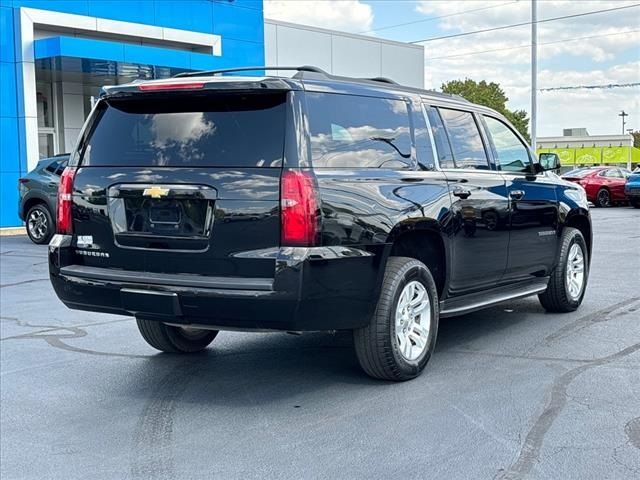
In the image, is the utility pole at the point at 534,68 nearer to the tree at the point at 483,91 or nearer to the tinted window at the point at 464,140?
the tinted window at the point at 464,140

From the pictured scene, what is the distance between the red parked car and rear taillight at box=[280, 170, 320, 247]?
25.6m

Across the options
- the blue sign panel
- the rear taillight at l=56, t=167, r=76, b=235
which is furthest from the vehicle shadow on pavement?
the blue sign panel

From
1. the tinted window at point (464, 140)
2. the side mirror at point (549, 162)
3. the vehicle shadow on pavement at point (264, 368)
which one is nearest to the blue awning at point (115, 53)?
the vehicle shadow on pavement at point (264, 368)

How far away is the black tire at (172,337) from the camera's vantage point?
21.0ft

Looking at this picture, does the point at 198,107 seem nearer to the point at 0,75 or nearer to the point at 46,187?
the point at 46,187

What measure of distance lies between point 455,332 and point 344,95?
2.75m

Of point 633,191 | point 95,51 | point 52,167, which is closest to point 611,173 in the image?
point 633,191

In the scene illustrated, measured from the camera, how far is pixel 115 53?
20984mm

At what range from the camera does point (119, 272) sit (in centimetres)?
518

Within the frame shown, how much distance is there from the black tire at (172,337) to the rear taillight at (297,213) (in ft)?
6.63

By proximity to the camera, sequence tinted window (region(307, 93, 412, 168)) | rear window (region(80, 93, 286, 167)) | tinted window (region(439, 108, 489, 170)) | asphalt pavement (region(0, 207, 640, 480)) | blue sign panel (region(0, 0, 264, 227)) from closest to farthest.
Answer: asphalt pavement (region(0, 207, 640, 480)) < rear window (region(80, 93, 286, 167)) < tinted window (region(307, 93, 412, 168)) < tinted window (region(439, 108, 489, 170)) < blue sign panel (region(0, 0, 264, 227))

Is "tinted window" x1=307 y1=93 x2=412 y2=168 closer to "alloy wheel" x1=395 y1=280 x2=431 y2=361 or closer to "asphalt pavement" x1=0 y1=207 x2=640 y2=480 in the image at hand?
"alloy wheel" x1=395 y1=280 x2=431 y2=361

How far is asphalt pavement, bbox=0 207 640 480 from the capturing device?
423 cm

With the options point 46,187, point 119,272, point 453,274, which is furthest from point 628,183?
point 119,272
